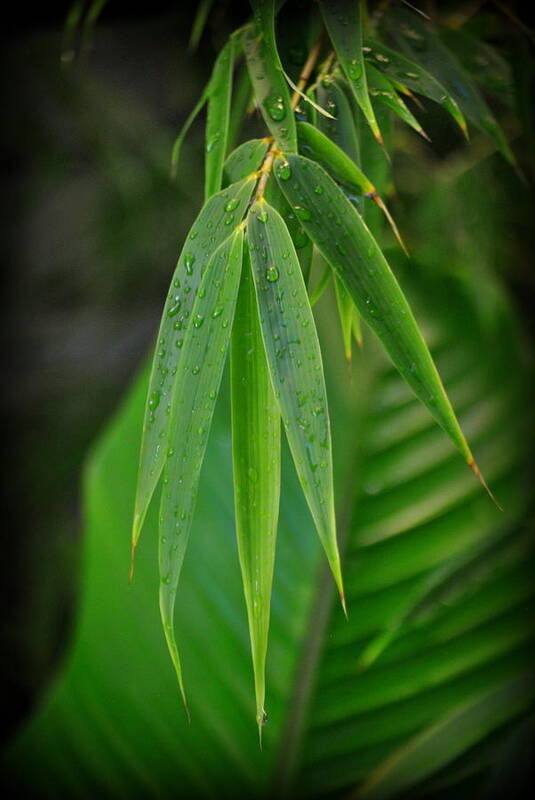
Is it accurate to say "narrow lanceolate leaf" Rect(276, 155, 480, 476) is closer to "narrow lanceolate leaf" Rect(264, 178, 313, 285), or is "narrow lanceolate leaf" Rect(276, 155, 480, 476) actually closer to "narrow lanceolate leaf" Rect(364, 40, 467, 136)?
"narrow lanceolate leaf" Rect(264, 178, 313, 285)

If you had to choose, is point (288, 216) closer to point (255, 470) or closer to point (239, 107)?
point (255, 470)

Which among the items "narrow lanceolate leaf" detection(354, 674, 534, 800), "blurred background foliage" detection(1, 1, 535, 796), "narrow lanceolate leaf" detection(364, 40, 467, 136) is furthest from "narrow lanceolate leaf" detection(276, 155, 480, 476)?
"blurred background foliage" detection(1, 1, 535, 796)

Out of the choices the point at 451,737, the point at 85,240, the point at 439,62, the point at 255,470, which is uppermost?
the point at 85,240

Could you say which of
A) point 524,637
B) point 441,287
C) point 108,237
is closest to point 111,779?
point 524,637

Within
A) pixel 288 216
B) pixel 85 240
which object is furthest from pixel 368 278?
pixel 85 240

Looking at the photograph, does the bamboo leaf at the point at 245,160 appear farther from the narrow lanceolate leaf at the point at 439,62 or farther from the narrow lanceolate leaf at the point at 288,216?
the narrow lanceolate leaf at the point at 439,62

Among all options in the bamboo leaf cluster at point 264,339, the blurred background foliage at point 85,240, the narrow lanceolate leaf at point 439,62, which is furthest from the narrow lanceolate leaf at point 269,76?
the blurred background foliage at point 85,240
